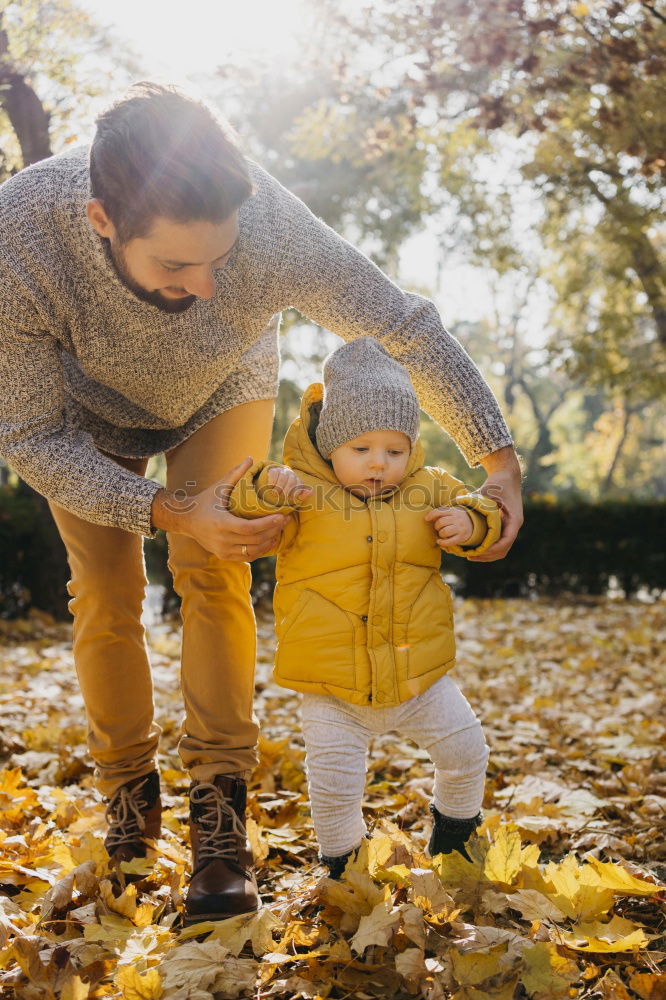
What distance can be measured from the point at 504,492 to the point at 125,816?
1433 mm

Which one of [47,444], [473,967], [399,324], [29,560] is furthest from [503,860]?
[29,560]

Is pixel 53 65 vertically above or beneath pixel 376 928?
above

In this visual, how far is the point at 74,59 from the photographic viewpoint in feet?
17.2

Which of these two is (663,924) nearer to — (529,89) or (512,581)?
(529,89)

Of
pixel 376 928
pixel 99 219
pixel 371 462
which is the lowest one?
pixel 376 928

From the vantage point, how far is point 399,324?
2365 millimetres

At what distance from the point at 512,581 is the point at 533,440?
2403 centimetres

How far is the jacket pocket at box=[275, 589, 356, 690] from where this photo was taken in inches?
82.2

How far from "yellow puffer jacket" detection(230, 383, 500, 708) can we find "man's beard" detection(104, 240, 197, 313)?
19.1 inches

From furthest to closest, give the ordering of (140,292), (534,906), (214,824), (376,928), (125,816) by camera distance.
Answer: (125,816)
(214,824)
(140,292)
(534,906)
(376,928)

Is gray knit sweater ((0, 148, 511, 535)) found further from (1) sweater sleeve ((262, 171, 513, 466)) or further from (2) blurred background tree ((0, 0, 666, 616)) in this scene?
(2) blurred background tree ((0, 0, 666, 616))

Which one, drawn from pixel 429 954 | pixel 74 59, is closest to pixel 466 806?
pixel 429 954

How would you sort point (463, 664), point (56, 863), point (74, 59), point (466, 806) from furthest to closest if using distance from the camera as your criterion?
point (463, 664) < point (74, 59) < point (56, 863) < point (466, 806)

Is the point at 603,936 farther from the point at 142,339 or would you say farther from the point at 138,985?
the point at 142,339
